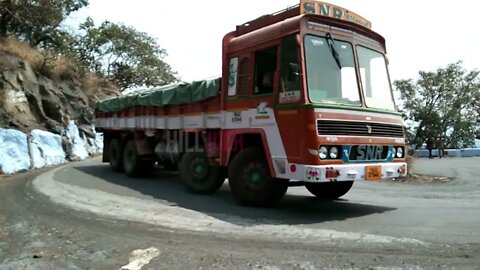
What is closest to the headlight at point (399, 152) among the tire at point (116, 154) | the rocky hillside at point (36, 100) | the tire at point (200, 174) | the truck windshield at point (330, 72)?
the truck windshield at point (330, 72)

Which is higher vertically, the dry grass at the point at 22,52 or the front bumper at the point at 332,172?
the dry grass at the point at 22,52

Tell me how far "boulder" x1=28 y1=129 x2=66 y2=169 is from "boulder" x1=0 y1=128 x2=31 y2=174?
0.37m

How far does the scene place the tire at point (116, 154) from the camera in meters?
14.6

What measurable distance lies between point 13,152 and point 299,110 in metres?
12.4

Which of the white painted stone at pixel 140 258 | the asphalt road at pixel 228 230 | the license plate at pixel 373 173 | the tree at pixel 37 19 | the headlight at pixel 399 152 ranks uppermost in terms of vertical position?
the tree at pixel 37 19

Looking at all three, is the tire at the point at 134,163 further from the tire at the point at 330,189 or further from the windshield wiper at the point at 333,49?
the windshield wiper at the point at 333,49

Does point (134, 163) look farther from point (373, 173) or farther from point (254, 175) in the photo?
point (373, 173)

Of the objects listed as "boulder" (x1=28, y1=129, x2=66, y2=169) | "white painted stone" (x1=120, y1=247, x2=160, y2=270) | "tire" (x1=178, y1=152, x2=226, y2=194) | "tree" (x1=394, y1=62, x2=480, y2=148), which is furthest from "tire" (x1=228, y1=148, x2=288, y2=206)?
"tree" (x1=394, y1=62, x2=480, y2=148)

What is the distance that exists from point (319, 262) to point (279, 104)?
130 inches

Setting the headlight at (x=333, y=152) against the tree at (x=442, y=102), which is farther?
the tree at (x=442, y=102)

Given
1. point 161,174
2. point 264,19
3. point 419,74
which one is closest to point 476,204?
point 264,19

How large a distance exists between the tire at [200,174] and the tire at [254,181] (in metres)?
1.30

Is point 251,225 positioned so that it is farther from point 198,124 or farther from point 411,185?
point 411,185

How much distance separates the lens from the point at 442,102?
4728 centimetres
